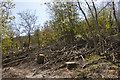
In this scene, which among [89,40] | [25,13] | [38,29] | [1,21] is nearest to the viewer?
[1,21]

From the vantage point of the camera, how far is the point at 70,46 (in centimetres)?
1252

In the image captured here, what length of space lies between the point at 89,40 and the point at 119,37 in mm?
3023

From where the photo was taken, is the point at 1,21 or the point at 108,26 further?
the point at 108,26

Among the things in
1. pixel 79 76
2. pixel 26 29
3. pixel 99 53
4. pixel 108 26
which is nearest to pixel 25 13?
pixel 26 29

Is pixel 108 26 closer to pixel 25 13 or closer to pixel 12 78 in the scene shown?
pixel 12 78

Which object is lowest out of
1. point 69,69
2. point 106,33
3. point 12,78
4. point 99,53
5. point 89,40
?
point 12,78

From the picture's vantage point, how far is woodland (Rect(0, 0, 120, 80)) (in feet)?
19.1

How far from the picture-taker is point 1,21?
5.50 metres

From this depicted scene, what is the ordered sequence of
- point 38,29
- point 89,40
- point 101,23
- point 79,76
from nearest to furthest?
point 79,76, point 89,40, point 101,23, point 38,29

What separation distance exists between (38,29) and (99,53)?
14.2 meters

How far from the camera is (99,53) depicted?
788 centimetres

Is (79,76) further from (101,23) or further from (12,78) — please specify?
(101,23)

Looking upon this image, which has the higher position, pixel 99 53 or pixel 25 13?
pixel 25 13

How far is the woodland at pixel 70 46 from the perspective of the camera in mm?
5828
